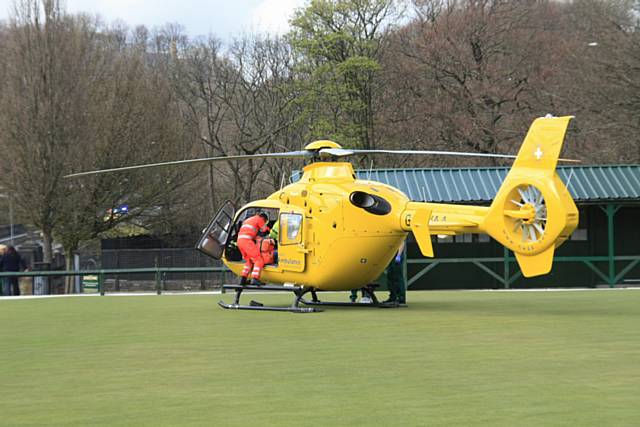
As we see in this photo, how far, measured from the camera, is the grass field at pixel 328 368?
7992 mm

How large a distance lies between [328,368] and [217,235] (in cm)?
1056

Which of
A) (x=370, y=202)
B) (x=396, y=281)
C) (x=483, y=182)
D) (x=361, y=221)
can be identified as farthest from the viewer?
(x=483, y=182)

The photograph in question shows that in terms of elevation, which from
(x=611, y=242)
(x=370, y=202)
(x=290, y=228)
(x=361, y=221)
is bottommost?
(x=611, y=242)

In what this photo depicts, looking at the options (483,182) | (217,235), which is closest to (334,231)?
(217,235)

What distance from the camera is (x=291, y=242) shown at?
1944 centimetres

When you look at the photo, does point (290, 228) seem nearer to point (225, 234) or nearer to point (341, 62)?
point (225, 234)

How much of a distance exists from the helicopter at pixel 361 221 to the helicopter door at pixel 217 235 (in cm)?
2

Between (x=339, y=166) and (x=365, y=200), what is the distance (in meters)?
1.01

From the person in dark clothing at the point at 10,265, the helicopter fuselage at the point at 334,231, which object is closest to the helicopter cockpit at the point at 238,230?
the helicopter fuselage at the point at 334,231

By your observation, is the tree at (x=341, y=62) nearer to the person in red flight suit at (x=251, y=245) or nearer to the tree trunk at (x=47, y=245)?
the tree trunk at (x=47, y=245)

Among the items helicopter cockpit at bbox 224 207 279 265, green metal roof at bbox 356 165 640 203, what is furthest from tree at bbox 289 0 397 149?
helicopter cockpit at bbox 224 207 279 265

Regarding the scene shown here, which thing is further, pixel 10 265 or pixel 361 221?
pixel 10 265

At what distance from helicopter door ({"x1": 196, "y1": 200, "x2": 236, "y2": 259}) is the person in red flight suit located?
27.7 inches

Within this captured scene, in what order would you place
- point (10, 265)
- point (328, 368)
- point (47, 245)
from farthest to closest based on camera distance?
point (47, 245) → point (10, 265) → point (328, 368)
